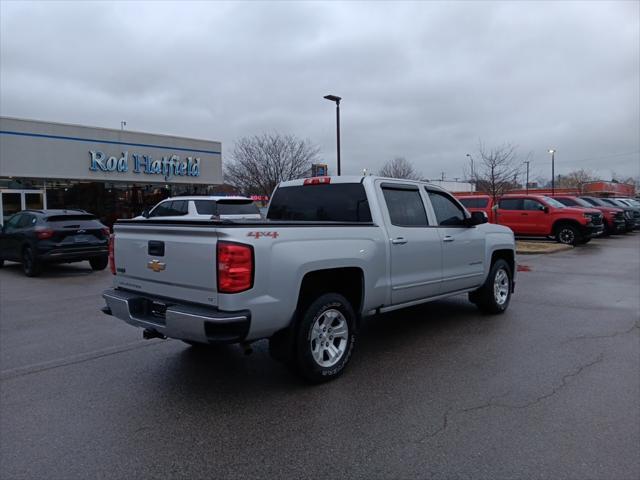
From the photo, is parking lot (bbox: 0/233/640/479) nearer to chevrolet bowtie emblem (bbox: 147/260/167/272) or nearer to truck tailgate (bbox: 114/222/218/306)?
truck tailgate (bbox: 114/222/218/306)

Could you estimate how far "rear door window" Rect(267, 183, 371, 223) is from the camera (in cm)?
546

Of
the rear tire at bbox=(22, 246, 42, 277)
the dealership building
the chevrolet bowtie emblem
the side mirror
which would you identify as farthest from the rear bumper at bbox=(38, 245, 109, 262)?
the dealership building

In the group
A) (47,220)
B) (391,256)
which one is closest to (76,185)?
(47,220)

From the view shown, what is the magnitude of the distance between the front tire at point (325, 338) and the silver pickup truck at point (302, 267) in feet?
0.03

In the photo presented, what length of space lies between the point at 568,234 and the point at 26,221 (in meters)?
18.1

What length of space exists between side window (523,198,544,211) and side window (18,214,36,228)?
1722 centimetres

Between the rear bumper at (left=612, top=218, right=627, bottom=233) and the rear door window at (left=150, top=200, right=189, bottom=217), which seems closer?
the rear door window at (left=150, top=200, right=189, bottom=217)

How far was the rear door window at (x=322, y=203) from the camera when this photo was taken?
5461mm

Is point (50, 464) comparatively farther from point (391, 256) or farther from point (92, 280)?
point (92, 280)

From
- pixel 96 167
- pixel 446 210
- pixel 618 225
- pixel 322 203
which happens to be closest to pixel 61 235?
pixel 322 203

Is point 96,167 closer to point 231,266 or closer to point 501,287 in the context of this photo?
point 501,287

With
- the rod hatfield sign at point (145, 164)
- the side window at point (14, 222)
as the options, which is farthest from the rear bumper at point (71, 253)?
the rod hatfield sign at point (145, 164)

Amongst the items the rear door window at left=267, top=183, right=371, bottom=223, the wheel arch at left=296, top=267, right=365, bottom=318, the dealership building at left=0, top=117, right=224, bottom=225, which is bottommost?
the wheel arch at left=296, top=267, right=365, bottom=318

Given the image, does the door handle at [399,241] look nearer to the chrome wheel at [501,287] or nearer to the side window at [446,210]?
the side window at [446,210]
